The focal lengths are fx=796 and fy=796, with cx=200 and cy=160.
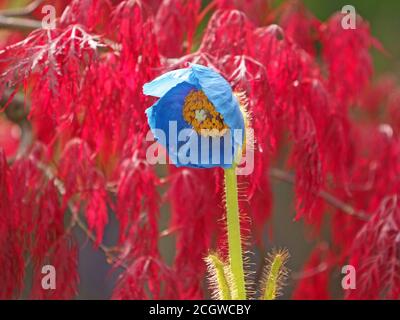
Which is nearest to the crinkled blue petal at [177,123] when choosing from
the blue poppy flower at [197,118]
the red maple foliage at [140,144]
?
the blue poppy flower at [197,118]

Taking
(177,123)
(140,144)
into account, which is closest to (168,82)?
(177,123)

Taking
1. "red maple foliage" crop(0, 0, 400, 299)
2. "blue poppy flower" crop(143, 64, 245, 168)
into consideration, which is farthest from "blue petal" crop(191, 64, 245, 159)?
"red maple foliage" crop(0, 0, 400, 299)

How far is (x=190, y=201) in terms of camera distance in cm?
156

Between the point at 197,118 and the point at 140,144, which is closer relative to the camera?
the point at 197,118

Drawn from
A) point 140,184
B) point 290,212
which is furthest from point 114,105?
point 290,212

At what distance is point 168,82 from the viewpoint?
105 cm

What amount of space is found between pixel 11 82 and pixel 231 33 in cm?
41

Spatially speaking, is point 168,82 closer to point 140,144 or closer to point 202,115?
point 202,115

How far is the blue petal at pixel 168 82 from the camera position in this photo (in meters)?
1.03

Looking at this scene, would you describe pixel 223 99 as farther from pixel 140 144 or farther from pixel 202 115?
pixel 140 144

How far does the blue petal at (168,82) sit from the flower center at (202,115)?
32 millimetres

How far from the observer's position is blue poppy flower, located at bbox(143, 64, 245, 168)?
103 centimetres

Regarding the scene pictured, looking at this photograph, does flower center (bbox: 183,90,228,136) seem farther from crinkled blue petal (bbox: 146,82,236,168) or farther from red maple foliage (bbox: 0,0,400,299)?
red maple foliage (bbox: 0,0,400,299)
